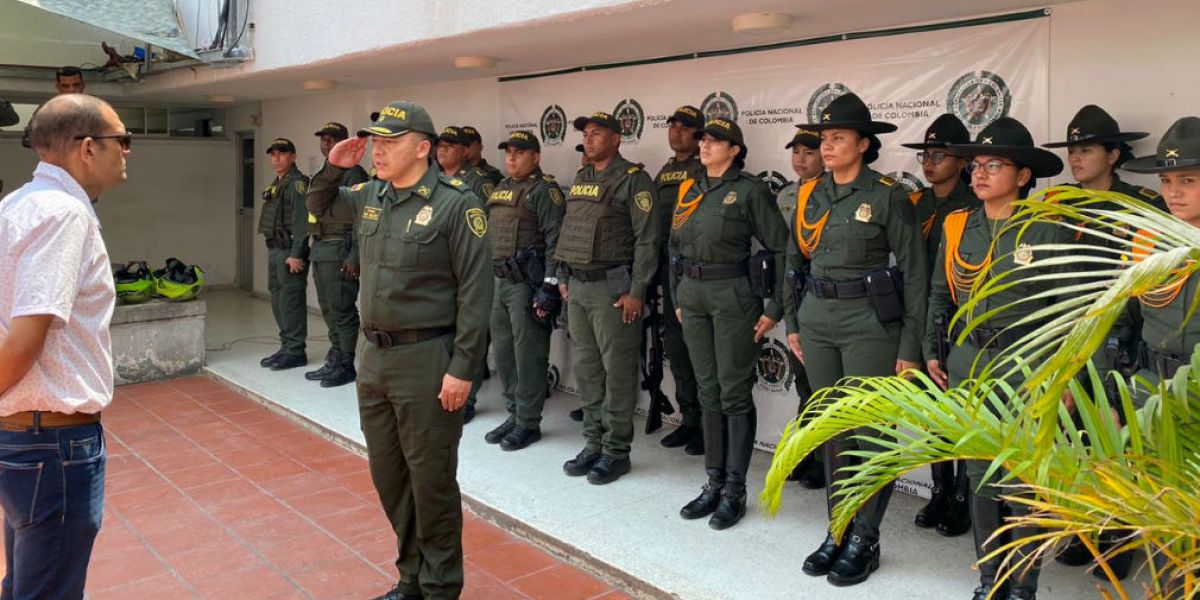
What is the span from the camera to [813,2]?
429 cm

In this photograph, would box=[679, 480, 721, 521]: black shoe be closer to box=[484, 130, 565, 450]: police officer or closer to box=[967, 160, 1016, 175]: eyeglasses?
box=[484, 130, 565, 450]: police officer

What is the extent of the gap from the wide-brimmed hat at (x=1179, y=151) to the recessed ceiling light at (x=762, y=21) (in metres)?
1.96

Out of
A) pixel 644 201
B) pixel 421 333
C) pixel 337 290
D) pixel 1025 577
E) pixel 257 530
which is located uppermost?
pixel 644 201

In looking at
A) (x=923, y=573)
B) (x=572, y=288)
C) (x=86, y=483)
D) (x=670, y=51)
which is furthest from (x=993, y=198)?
(x=86, y=483)

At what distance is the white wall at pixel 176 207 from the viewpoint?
12.2m

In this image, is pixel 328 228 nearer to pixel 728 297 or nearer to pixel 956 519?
pixel 728 297

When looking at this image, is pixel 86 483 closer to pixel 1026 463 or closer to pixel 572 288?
pixel 1026 463

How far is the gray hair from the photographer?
2.53 meters

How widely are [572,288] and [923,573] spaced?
2.43 metres

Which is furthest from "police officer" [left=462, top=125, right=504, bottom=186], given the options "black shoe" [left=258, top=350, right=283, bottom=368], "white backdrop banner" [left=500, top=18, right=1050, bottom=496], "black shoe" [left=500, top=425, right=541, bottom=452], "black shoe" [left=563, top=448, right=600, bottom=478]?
"black shoe" [left=258, top=350, right=283, bottom=368]

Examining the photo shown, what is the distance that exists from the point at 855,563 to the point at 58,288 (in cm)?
302

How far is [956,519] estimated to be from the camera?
4285 mm

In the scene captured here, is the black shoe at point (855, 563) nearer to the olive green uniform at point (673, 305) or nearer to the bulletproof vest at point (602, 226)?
the olive green uniform at point (673, 305)

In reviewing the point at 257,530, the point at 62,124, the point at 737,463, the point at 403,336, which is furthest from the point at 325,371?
the point at 62,124
